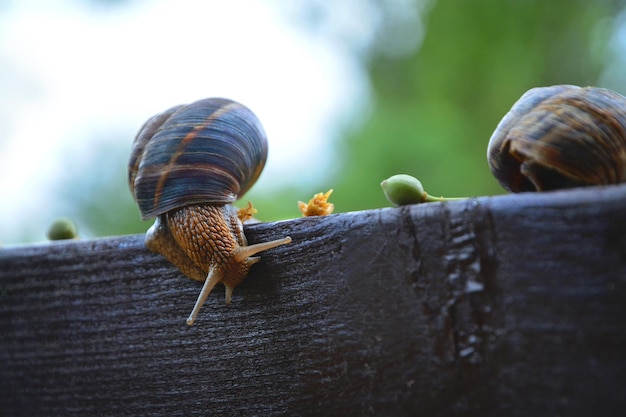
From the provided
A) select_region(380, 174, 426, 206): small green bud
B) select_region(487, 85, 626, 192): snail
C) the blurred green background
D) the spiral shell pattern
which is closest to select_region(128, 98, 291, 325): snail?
the spiral shell pattern

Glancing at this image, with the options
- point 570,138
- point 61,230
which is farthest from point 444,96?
point 570,138

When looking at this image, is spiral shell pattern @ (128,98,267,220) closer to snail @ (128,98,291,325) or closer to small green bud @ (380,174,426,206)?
snail @ (128,98,291,325)

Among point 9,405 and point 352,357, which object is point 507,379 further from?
point 9,405

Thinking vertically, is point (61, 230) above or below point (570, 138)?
below

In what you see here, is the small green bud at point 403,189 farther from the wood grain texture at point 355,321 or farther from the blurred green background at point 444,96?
the blurred green background at point 444,96

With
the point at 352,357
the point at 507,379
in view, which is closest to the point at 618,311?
the point at 507,379

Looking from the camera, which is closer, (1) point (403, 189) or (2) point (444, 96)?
(1) point (403, 189)

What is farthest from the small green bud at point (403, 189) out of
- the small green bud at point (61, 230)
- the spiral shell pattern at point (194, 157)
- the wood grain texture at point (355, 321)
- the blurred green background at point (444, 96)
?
the blurred green background at point (444, 96)

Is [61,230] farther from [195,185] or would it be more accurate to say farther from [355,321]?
[355,321]
